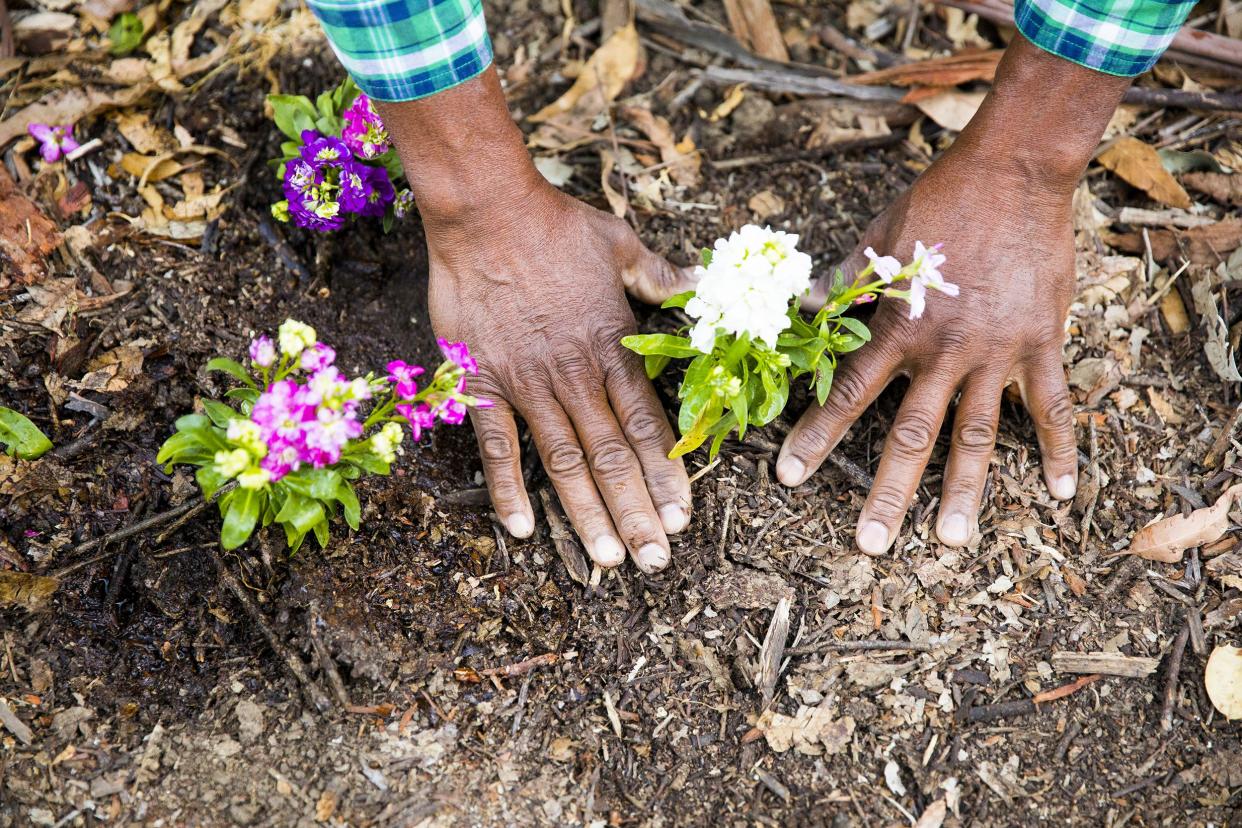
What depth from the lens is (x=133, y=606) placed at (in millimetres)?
2980

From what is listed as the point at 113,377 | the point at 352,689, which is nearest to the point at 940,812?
the point at 352,689

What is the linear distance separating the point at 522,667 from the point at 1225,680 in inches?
87.8

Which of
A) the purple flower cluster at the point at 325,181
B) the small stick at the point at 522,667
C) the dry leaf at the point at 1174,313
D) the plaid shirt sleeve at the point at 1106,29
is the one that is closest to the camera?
the plaid shirt sleeve at the point at 1106,29

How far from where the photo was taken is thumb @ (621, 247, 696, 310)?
3.43m

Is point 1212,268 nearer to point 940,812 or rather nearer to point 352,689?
point 940,812

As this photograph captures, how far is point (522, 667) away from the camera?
300cm

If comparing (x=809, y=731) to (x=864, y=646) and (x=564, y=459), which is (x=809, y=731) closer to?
(x=864, y=646)

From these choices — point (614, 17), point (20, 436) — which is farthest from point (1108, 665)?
point (20, 436)

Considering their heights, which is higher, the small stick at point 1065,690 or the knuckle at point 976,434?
the knuckle at point 976,434

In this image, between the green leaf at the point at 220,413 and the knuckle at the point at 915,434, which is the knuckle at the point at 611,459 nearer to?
the knuckle at the point at 915,434

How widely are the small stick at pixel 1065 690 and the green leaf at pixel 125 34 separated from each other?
4.35 metres

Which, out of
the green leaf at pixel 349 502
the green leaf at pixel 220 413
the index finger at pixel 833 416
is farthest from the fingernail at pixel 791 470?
the green leaf at pixel 220 413

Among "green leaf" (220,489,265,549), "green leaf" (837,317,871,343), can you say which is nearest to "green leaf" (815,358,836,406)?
"green leaf" (837,317,871,343)

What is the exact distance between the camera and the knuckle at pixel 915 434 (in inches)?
126
